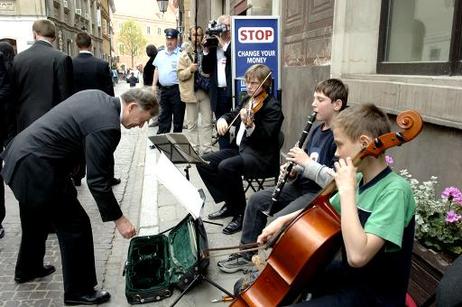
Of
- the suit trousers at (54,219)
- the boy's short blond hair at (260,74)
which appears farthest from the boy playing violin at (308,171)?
the suit trousers at (54,219)

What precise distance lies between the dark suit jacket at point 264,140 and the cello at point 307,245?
1.91m

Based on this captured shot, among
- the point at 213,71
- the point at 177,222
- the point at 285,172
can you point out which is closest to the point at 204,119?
the point at 213,71

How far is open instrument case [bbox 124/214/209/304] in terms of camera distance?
2.97 meters

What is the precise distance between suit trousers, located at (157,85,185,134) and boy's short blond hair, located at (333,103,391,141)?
5.72 metres

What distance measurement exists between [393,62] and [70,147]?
9.69 feet

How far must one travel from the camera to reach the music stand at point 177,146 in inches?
146

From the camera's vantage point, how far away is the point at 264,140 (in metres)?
3.88

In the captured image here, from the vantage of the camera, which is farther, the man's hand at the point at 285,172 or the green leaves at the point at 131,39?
the green leaves at the point at 131,39

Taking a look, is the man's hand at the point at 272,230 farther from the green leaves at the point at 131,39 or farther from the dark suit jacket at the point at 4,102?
the green leaves at the point at 131,39

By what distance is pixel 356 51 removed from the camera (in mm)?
4293

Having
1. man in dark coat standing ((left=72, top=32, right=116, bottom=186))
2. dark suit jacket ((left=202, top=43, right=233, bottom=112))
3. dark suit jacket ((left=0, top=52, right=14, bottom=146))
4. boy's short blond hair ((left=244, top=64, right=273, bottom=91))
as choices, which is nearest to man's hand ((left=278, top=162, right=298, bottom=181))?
boy's short blond hair ((left=244, top=64, right=273, bottom=91))

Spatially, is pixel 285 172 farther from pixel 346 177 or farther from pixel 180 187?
pixel 346 177

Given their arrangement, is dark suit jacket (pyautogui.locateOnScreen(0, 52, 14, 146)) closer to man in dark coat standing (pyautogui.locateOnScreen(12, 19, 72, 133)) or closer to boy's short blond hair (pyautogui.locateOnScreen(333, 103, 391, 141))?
man in dark coat standing (pyautogui.locateOnScreen(12, 19, 72, 133))

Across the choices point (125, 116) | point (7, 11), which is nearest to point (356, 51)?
point (125, 116)
